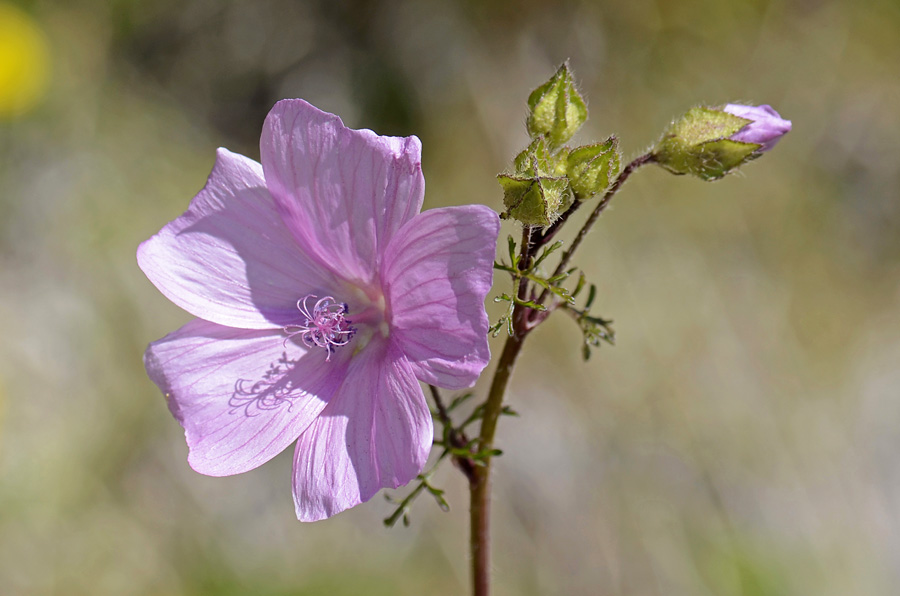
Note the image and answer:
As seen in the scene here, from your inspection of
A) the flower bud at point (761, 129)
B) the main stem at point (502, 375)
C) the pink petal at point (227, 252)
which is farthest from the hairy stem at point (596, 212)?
the pink petal at point (227, 252)

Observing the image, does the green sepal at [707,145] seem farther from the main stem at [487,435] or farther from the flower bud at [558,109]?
the main stem at [487,435]

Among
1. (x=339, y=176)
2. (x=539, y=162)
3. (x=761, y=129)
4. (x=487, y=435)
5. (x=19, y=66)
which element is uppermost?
(x=19, y=66)

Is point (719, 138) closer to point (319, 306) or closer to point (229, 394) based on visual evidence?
point (319, 306)

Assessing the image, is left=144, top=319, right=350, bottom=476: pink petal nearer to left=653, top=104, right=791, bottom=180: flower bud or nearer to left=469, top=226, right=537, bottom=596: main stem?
left=469, top=226, right=537, bottom=596: main stem

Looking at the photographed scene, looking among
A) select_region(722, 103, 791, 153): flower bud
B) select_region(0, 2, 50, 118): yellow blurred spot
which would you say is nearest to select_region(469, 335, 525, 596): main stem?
select_region(722, 103, 791, 153): flower bud

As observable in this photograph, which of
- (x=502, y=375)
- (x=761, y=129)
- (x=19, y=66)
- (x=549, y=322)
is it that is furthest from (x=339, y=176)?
(x=19, y=66)

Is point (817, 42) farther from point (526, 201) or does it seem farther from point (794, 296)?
point (526, 201)
